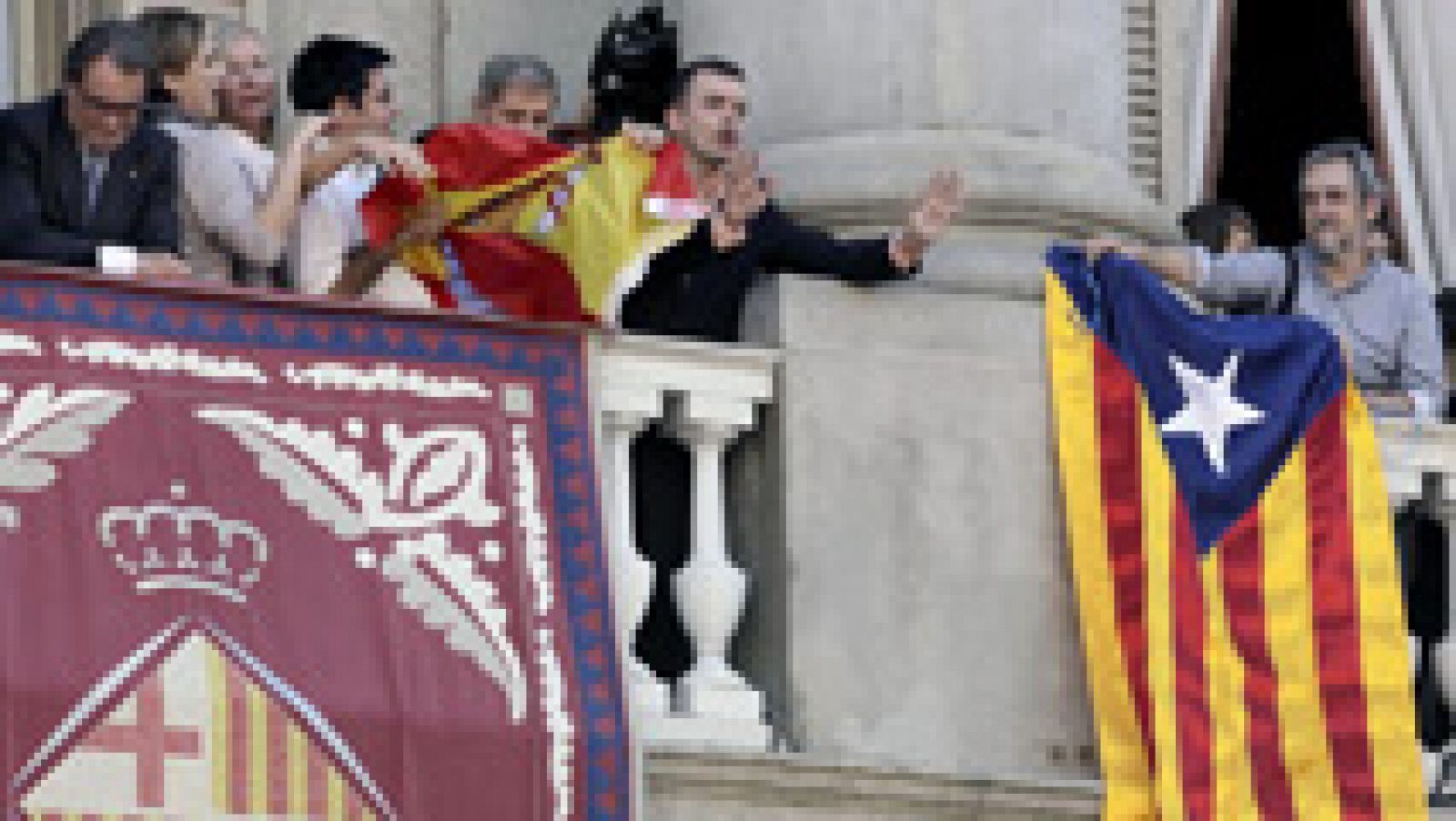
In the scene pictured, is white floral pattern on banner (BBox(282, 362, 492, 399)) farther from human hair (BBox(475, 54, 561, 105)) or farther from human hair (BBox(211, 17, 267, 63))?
human hair (BBox(475, 54, 561, 105))

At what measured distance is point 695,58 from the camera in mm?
15383

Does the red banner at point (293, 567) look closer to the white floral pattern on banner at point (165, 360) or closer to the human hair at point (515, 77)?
the white floral pattern on banner at point (165, 360)

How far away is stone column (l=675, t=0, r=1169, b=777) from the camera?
14188 millimetres

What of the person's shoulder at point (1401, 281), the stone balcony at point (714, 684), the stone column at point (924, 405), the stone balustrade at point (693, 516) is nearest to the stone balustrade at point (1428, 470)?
the person's shoulder at point (1401, 281)

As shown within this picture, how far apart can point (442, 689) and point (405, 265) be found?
5.42 feet

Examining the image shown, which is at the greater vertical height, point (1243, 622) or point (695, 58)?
point (695, 58)

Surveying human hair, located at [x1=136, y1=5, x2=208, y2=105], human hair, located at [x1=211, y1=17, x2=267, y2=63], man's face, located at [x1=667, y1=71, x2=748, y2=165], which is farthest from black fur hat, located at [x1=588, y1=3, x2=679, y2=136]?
human hair, located at [x1=136, y1=5, x2=208, y2=105]

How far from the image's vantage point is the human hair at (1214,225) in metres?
15.8

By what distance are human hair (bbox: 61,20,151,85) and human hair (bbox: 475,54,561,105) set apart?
68.9 inches

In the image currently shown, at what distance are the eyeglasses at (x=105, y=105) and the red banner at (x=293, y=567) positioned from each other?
0.47 meters

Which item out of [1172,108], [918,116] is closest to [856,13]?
[918,116]

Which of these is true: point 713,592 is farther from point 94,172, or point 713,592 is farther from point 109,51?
point 109,51

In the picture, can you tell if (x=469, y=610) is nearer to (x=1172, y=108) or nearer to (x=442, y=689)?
(x=442, y=689)

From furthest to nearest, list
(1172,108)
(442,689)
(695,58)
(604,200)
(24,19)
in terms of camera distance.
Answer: (1172,108), (24,19), (695,58), (604,200), (442,689)
